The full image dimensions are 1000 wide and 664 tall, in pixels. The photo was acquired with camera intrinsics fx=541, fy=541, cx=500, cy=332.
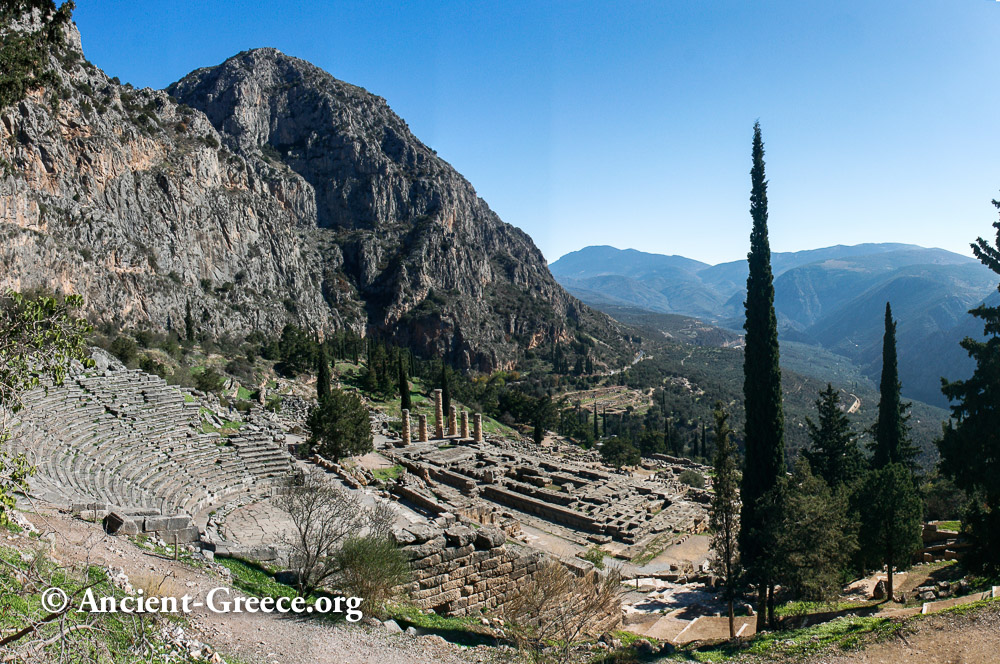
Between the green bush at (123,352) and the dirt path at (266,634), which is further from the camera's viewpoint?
the green bush at (123,352)

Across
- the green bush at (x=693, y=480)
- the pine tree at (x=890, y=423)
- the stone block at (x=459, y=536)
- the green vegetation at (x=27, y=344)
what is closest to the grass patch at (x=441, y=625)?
the stone block at (x=459, y=536)

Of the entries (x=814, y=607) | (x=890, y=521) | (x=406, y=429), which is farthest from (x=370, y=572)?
(x=406, y=429)

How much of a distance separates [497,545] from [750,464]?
8.54 meters

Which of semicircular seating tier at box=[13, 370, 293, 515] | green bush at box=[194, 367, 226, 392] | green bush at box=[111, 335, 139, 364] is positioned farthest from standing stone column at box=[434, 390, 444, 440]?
semicircular seating tier at box=[13, 370, 293, 515]

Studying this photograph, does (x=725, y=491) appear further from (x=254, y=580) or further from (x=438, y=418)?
(x=438, y=418)

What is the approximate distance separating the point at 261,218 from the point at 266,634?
282 ft

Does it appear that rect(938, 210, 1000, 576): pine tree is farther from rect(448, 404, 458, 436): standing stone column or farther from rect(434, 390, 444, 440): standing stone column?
rect(448, 404, 458, 436): standing stone column

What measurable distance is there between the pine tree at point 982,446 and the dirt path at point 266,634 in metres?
13.4

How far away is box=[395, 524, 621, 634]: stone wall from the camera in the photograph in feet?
36.0

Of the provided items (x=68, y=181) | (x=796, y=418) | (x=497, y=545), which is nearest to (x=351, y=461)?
(x=497, y=545)

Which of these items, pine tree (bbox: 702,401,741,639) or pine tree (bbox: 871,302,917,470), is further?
pine tree (bbox: 871,302,917,470)

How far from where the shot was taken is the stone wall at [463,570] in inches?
432

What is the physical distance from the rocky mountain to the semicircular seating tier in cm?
1052

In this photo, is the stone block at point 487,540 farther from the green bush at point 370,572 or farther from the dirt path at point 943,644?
the dirt path at point 943,644
